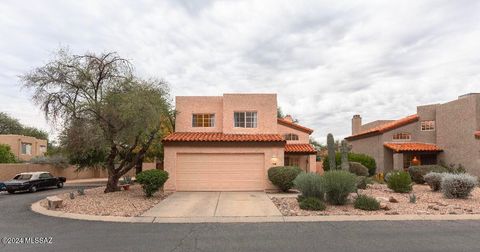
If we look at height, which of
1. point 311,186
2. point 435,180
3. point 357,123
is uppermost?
point 357,123

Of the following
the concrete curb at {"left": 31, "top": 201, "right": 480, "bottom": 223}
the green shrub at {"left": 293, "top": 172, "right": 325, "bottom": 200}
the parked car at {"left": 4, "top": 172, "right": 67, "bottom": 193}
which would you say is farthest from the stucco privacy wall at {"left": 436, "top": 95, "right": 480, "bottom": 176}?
the parked car at {"left": 4, "top": 172, "right": 67, "bottom": 193}

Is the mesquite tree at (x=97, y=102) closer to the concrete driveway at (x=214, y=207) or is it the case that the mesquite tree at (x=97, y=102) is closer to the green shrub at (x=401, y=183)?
the concrete driveway at (x=214, y=207)

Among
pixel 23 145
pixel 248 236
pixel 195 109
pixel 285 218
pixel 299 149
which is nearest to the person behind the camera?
pixel 248 236

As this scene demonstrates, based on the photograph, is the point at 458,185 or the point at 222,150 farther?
the point at 222,150

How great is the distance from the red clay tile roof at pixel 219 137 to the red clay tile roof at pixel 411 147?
40.6 feet

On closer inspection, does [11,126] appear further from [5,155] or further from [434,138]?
[434,138]

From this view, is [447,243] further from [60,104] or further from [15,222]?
[60,104]

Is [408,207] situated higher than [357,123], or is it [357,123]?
[357,123]

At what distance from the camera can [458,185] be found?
16.5 metres

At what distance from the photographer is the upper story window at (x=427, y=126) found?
30922 mm

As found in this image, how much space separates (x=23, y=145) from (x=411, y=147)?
45.1 meters

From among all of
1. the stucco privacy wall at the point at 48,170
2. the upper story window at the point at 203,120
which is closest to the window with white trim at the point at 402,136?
the upper story window at the point at 203,120

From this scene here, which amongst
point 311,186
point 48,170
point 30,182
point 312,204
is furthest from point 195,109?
point 48,170

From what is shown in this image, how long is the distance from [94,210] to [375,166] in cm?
2425
